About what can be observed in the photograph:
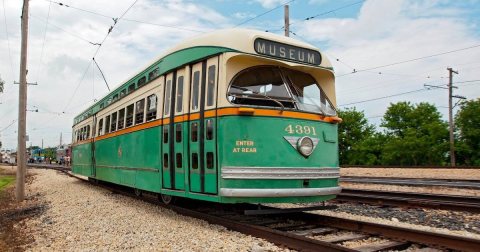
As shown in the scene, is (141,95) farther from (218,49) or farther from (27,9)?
(27,9)

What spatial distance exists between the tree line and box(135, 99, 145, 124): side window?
51647 millimetres

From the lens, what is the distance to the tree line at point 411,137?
2219 inches

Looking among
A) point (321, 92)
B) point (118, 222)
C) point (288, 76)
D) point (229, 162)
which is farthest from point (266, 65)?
point (118, 222)

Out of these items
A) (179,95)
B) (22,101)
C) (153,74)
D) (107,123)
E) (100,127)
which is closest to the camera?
(179,95)

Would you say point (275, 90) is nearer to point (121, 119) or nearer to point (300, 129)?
point (300, 129)

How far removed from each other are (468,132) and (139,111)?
55349 millimetres

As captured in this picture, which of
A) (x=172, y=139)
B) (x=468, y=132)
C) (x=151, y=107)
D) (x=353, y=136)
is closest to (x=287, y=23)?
(x=151, y=107)

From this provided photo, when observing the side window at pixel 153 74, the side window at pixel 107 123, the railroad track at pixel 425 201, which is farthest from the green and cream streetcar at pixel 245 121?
the side window at pixel 107 123

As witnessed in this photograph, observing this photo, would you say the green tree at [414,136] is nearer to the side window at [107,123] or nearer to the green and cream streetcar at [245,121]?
the side window at [107,123]

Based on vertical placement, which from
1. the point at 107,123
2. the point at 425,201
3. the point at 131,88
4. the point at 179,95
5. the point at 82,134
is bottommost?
the point at 425,201

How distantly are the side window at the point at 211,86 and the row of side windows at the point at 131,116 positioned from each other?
2184mm

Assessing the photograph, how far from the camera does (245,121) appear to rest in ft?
23.0

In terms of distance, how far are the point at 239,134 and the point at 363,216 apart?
3494 millimetres

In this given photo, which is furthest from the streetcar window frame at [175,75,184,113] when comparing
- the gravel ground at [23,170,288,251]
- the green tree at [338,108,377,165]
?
the green tree at [338,108,377,165]
